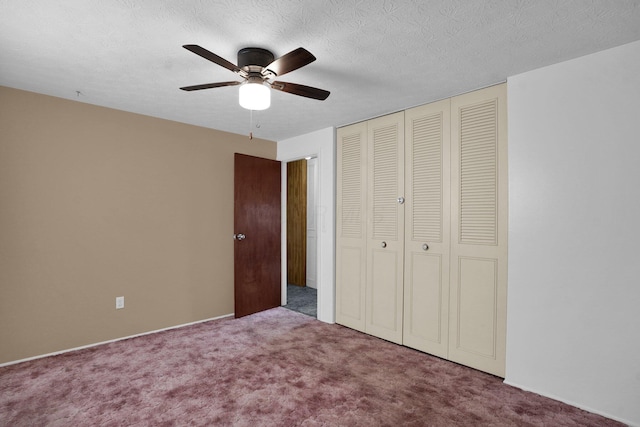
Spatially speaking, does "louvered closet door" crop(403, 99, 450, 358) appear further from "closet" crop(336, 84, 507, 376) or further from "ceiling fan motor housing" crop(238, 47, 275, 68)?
"ceiling fan motor housing" crop(238, 47, 275, 68)

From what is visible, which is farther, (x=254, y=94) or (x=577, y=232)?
(x=577, y=232)

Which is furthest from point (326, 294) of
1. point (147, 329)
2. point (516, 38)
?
point (516, 38)

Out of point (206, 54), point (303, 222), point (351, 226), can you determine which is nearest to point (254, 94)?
point (206, 54)

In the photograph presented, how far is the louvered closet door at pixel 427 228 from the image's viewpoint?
2885 millimetres

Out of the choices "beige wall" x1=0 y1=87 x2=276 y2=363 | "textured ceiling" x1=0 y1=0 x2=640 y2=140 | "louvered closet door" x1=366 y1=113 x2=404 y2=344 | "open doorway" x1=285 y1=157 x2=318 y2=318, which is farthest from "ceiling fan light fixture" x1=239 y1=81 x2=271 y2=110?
"open doorway" x1=285 y1=157 x2=318 y2=318

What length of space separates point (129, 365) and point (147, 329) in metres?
0.78

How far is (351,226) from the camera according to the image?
147 inches

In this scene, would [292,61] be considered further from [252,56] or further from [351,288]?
[351,288]

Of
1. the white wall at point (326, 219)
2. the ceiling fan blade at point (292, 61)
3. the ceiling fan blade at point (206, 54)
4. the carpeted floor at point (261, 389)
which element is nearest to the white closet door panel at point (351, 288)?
the white wall at point (326, 219)

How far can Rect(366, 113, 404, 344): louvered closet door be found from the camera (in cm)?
324

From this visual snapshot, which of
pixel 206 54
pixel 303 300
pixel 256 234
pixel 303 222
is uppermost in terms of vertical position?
pixel 206 54

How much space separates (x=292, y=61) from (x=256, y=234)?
2777 millimetres

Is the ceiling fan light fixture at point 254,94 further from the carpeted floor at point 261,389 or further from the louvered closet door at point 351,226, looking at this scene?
the carpeted floor at point 261,389

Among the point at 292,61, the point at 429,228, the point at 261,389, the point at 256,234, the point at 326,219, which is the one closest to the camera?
the point at 292,61
